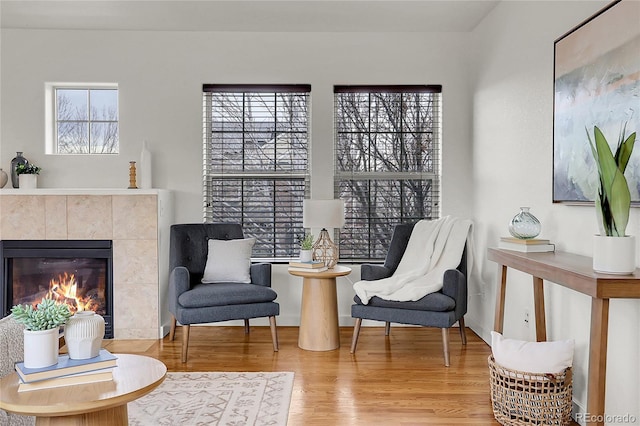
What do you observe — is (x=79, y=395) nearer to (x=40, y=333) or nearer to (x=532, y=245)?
(x=40, y=333)

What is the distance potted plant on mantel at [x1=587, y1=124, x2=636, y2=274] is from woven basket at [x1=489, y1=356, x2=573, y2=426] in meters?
0.71

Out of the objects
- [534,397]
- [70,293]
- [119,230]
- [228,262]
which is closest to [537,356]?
[534,397]

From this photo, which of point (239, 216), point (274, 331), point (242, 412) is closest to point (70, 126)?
point (239, 216)

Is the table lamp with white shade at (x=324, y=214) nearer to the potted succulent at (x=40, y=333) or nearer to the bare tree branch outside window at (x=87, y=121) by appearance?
the bare tree branch outside window at (x=87, y=121)

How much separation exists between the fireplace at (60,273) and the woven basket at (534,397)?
3.10 metres

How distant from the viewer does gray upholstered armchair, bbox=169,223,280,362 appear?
3719 mm

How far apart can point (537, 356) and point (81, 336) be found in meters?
2.03

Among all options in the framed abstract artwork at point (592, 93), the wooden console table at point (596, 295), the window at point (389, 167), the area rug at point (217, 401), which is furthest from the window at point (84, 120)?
the wooden console table at point (596, 295)

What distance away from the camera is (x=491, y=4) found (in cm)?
400

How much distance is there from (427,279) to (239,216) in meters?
1.78

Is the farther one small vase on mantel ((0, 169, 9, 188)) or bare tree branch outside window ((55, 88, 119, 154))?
bare tree branch outside window ((55, 88, 119, 154))

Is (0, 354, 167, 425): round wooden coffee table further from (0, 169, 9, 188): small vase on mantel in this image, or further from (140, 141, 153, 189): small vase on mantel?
(0, 169, 9, 188): small vase on mantel

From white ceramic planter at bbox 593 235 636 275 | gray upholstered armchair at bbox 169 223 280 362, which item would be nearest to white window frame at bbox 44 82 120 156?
gray upholstered armchair at bbox 169 223 280 362

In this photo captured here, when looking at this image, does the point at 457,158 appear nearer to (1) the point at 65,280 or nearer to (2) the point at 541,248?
(2) the point at 541,248
